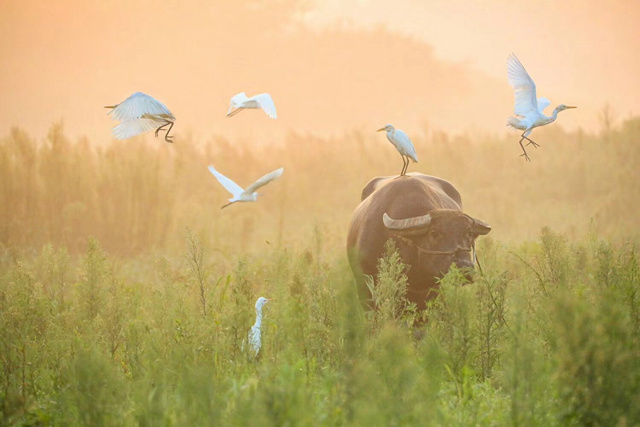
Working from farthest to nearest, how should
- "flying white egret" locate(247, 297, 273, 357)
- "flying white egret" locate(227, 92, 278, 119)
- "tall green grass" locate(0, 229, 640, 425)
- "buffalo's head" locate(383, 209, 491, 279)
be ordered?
"buffalo's head" locate(383, 209, 491, 279) → "flying white egret" locate(227, 92, 278, 119) → "flying white egret" locate(247, 297, 273, 357) → "tall green grass" locate(0, 229, 640, 425)

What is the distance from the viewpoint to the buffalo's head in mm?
6422

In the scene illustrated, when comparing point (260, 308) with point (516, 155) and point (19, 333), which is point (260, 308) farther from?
point (516, 155)

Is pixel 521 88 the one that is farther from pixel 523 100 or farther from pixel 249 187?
pixel 249 187

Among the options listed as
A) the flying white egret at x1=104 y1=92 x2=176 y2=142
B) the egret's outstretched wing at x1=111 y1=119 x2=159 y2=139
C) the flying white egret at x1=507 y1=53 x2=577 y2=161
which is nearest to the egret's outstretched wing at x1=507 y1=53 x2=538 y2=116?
the flying white egret at x1=507 y1=53 x2=577 y2=161

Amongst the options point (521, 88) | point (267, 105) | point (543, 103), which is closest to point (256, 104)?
point (267, 105)

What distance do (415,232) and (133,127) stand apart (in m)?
2.60

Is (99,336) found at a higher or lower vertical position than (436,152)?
lower

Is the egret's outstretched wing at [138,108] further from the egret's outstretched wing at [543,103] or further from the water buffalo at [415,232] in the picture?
the egret's outstretched wing at [543,103]

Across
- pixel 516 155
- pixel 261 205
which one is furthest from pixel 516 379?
pixel 516 155

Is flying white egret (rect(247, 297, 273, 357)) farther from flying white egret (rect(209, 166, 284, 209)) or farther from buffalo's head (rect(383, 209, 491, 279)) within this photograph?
buffalo's head (rect(383, 209, 491, 279))

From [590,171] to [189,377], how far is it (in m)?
18.7

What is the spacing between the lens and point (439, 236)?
6500 mm

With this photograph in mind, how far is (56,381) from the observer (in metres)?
5.11

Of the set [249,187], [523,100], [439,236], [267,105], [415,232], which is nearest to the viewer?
[249,187]
